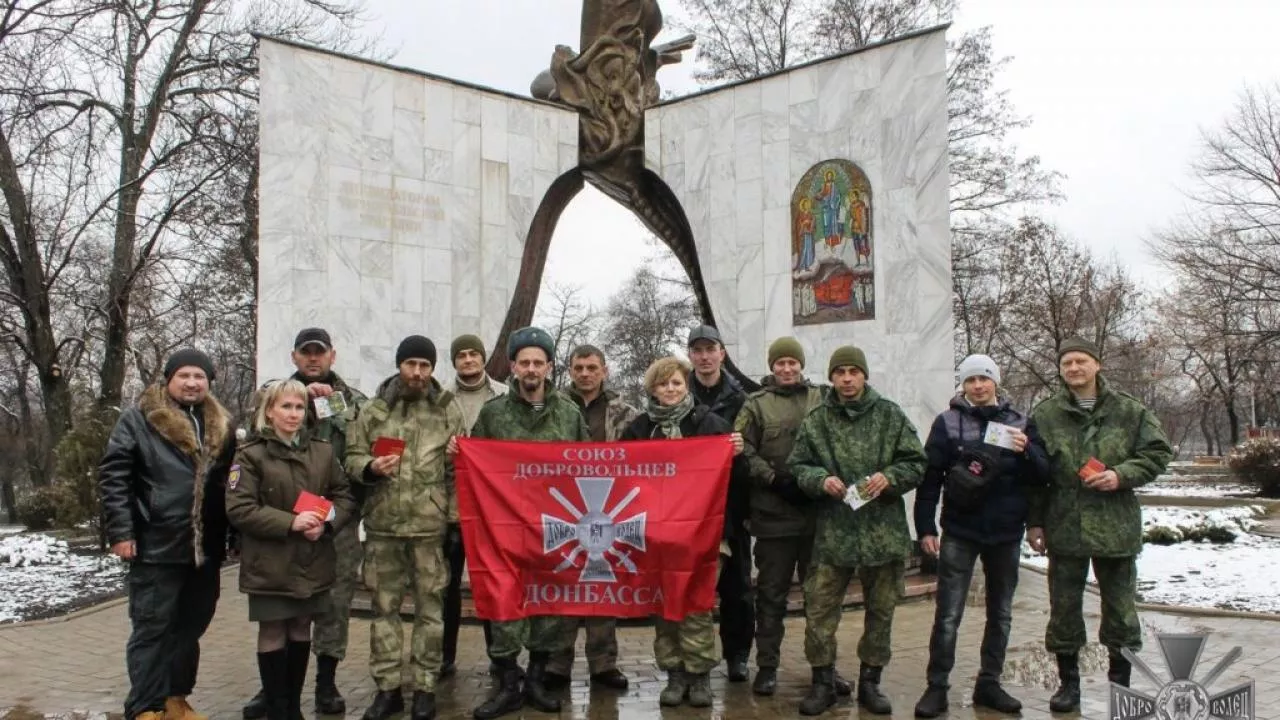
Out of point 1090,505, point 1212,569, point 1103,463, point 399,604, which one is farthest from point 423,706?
point 1212,569

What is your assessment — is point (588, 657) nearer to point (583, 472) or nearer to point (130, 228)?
point (583, 472)

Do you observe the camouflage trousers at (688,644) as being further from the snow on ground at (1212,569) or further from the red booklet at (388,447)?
the snow on ground at (1212,569)

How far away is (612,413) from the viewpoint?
222 inches

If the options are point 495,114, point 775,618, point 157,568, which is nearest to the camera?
Answer: point 157,568

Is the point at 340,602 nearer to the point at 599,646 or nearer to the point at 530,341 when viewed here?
the point at 599,646

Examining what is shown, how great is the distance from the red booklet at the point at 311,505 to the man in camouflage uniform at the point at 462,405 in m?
1.08

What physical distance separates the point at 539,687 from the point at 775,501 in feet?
5.52

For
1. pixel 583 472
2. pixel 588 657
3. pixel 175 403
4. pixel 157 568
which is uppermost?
pixel 175 403

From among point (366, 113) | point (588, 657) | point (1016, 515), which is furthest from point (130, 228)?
point (1016, 515)

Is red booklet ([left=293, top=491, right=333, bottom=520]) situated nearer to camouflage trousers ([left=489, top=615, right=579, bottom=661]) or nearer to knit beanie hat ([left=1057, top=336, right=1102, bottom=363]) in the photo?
camouflage trousers ([left=489, top=615, right=579, bottom=661])

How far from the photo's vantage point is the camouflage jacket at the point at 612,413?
5.56 meters

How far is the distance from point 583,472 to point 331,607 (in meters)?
1.63

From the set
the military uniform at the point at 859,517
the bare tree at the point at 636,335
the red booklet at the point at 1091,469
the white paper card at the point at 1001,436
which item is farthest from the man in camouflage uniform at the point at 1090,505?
the bare tree at the point at 636,335

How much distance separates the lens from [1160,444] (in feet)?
16.2
